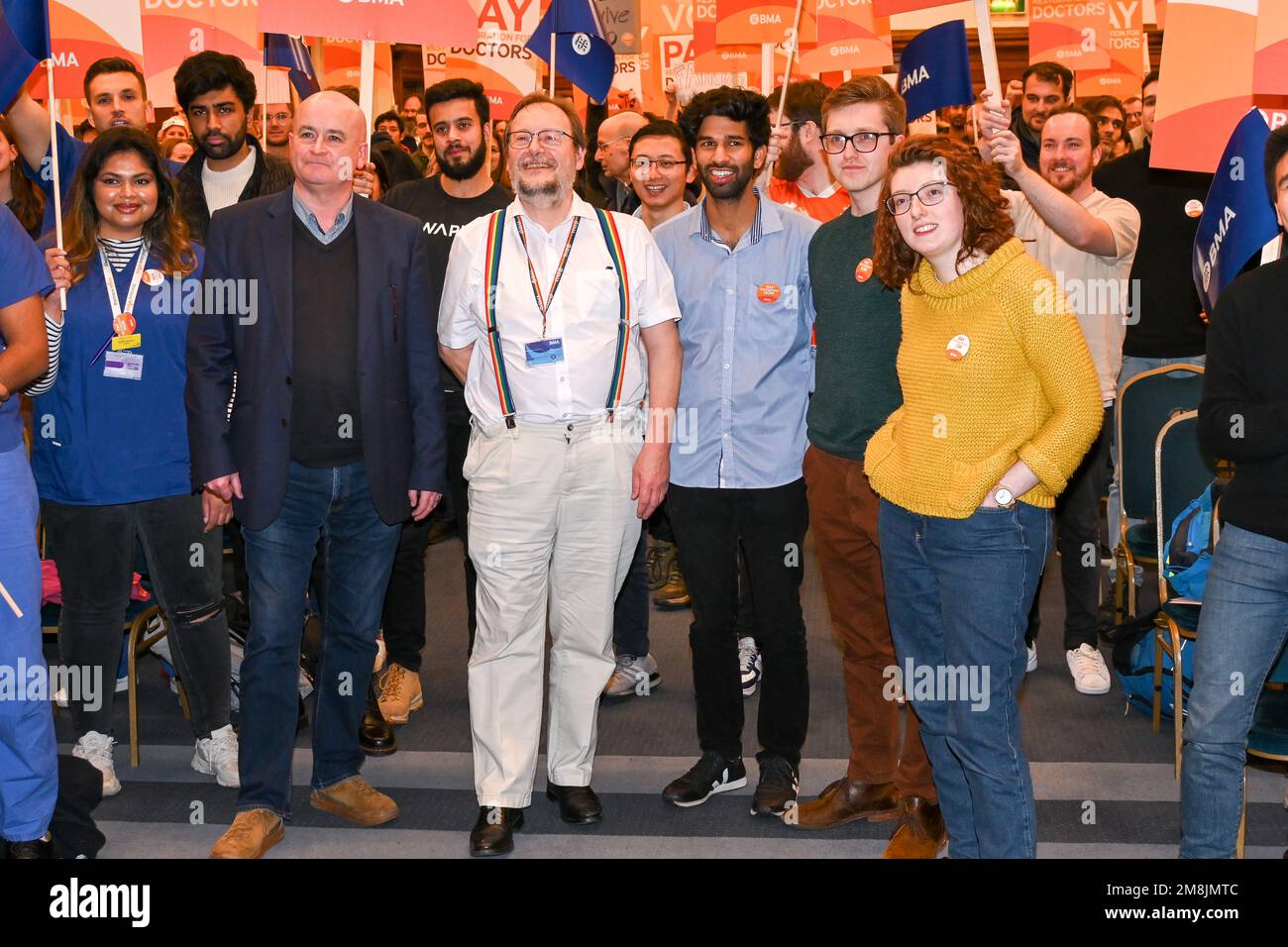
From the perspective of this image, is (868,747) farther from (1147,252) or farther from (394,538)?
(1147,252)

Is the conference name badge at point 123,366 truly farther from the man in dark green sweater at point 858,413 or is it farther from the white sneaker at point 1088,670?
the white sneaker at point 1088,670

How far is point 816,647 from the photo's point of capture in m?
5.90

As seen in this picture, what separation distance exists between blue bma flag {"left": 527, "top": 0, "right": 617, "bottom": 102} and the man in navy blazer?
A: 5.70 ft

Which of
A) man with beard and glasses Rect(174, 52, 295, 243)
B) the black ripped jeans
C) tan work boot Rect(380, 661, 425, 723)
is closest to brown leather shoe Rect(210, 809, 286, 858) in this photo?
the black ripped jeans

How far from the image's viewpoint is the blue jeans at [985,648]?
10.2ft

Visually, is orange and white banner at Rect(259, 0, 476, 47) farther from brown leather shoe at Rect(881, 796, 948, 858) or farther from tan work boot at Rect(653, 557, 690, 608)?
brown leather shoe at Rect(881, 796, 948, 858)

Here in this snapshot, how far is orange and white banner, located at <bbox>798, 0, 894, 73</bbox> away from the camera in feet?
25.1

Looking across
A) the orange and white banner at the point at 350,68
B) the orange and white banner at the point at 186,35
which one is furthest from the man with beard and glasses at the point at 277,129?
the orange and white banner at the point at 350,68

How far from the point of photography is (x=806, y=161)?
18.7 feet

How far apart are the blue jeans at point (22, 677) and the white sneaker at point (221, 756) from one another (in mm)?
840

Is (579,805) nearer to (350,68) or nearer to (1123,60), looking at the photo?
(1123,60)

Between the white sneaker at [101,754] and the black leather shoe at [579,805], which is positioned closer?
the black leather shoe at [579,805]

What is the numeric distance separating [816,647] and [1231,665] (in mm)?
2815
